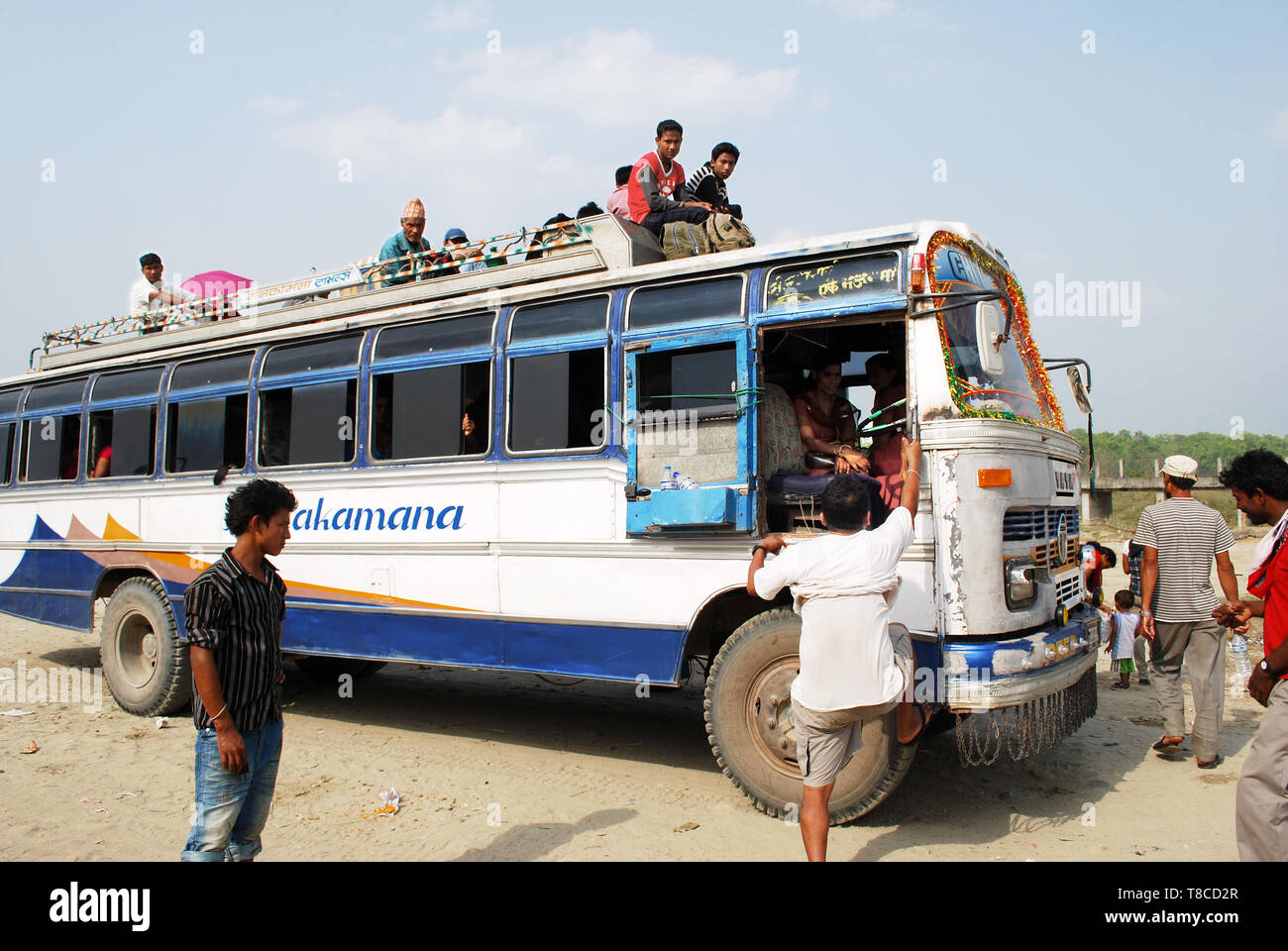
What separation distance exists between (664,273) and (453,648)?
2937 mm

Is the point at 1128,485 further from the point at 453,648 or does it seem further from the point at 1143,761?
the point at 453,648

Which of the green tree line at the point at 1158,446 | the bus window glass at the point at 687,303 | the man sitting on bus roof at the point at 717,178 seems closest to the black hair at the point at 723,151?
the man sitting on bus roof at the point at 717,178

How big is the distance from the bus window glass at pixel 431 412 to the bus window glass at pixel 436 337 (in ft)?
0.46

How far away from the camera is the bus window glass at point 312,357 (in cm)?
684

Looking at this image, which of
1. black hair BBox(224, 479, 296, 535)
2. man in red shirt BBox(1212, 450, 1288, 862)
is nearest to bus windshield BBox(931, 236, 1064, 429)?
man in red shirt BBox(1212, 450, 1288, 862)

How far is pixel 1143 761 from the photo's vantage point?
6008 mm

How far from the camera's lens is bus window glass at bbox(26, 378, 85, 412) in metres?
8.83

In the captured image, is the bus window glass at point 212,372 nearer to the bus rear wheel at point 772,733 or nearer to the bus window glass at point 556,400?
the bus window glass at point 556,400

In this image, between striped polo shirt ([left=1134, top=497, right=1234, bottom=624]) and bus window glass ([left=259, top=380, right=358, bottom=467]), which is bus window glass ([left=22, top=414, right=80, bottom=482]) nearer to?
bus window glass ([left=259, top=380, right=358, bottom=467])

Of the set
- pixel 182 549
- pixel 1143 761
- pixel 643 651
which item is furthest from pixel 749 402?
pixel 182 549

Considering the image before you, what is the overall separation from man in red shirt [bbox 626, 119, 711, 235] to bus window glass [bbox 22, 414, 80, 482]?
6130 mm

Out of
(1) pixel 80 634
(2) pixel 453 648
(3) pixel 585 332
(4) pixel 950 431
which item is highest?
(3) pixel 585 332

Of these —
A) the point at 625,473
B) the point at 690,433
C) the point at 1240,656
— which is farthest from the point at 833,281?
the point at 1240,656
